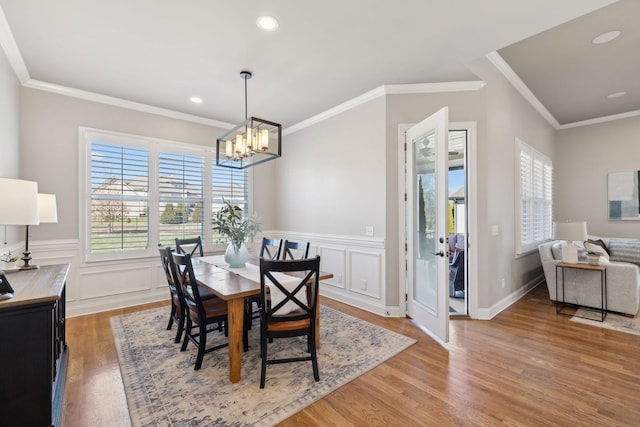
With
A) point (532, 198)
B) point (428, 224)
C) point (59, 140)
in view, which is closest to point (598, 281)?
point (532, 198)

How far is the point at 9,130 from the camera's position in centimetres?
282

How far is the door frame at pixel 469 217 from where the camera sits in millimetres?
3418

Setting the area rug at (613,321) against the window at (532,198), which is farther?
the window at (532,198)

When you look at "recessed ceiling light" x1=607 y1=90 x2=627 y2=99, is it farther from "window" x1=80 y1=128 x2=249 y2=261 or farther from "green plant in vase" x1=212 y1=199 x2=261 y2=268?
"window" x1=80 y1=128 x2=249 y2=261

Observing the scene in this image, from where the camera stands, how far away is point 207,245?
467 centimetres

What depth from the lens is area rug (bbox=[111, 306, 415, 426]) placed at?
1838 mm

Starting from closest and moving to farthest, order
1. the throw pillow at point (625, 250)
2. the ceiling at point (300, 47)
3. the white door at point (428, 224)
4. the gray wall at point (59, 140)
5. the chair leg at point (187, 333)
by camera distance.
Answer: the ceiling at point (300, 47) → the chair leg at point (187, 333) → the white door at point (428, 224) → the gray wall at point (59, 140) → the throw pillow at point (625, 250)

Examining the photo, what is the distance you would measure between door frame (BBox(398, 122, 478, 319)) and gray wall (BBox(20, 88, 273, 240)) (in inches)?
152

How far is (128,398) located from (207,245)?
9.28ft

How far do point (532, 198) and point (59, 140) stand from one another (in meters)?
6.85

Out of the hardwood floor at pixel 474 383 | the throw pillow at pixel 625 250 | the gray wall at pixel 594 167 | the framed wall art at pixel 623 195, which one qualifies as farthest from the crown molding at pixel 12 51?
the framed wall art at pixel 623 195

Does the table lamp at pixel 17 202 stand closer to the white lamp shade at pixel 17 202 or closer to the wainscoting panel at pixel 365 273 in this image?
the white lamp shade at pixel 17 202

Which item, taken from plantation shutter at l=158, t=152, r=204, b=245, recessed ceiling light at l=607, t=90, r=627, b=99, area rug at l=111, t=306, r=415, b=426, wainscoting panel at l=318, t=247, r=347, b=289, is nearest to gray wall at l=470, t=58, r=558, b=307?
recessed ceiling light at l=607, t=90, r=627, b=99

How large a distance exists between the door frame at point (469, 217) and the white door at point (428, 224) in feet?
0.24
